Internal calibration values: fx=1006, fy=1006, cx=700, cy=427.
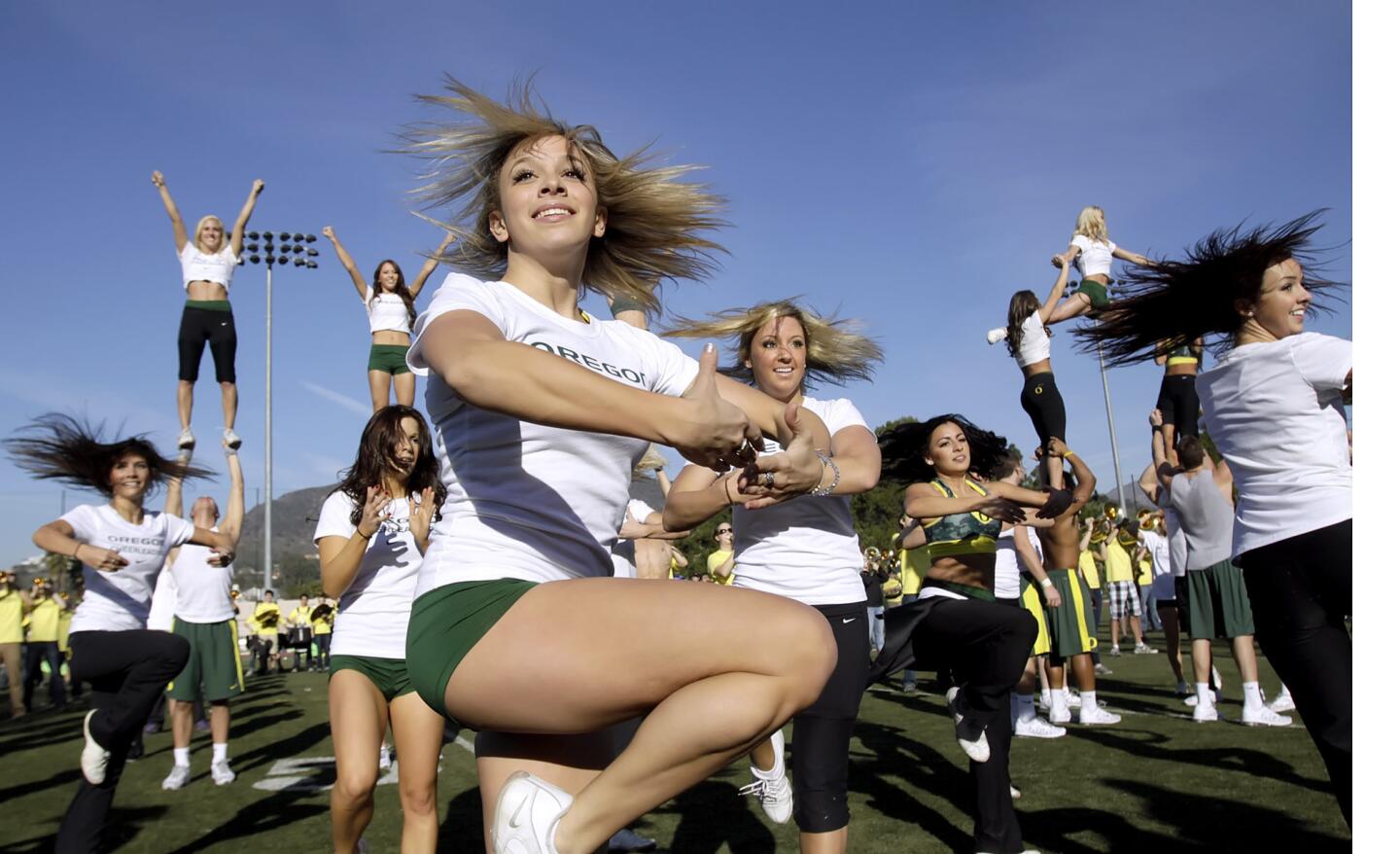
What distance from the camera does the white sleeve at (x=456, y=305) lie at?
2246mm

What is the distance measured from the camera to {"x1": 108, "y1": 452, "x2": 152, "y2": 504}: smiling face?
6.52 m

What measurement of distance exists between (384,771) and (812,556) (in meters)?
6.60

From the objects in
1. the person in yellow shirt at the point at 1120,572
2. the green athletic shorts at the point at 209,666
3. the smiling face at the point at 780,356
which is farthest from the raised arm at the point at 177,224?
the person in yellow shirt at the point at 1120,572

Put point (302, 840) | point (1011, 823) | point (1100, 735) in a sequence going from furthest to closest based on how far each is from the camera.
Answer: point (1100, 735)
point (302, 840)
point (1011, 823)

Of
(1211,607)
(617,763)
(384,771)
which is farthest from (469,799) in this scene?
(1211,607)

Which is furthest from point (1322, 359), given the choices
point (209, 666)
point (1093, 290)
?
point (209, 666)

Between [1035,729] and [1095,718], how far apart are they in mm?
854

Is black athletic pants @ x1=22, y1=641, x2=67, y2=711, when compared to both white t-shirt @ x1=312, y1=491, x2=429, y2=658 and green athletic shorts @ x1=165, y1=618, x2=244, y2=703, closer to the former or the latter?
green athletic shorts @ x1=165, y1=618, x2=244, y2=703

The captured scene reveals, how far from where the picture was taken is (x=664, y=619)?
6.39 feet

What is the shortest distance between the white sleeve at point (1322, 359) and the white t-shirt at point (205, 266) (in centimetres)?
912

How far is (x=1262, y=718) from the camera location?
9297 mm

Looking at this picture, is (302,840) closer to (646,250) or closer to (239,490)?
(239,490)

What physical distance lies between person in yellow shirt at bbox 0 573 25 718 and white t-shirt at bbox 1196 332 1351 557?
1898 centimetres

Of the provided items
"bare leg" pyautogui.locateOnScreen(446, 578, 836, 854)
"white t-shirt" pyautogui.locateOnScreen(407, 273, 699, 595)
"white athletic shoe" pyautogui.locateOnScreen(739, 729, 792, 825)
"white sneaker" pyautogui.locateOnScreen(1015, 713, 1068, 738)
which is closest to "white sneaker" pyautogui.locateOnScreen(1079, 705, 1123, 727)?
"white sneaker" pyautogui.locateOnScreen(1015, 713, 1068, 738)
